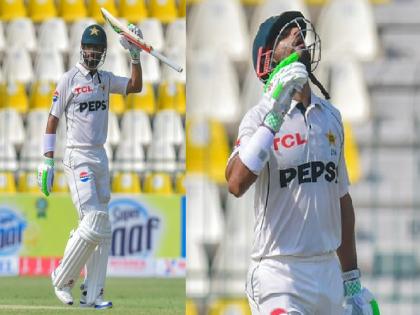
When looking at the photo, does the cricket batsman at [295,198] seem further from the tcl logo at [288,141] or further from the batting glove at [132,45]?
the batting glove at [132,45]

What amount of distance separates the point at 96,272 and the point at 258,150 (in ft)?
8.36

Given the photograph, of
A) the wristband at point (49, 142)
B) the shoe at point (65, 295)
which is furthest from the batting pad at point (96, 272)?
the wristband at point (49, 142)

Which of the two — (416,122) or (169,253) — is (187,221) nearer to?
(169,253)

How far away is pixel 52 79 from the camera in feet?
31.7

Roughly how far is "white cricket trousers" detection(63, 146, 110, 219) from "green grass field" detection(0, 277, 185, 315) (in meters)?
0.45

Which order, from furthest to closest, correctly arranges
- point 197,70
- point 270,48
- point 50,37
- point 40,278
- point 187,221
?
point 50,37 < point 197,70 < point 187,221 < point 40,278 < point 270,48

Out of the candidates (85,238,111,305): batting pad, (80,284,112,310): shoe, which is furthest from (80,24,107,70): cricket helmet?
(80,284,112,310): shoe

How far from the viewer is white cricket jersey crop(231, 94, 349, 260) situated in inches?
110

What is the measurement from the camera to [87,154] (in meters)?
4.84

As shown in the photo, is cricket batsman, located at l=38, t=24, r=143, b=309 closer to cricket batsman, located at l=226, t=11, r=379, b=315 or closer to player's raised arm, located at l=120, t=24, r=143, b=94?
player's raised arm, located at l=120, t=24, r=143, b=94

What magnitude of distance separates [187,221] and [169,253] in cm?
48

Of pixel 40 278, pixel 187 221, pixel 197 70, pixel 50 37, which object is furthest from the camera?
pixel 50 37

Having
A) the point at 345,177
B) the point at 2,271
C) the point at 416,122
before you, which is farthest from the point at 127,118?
the point at 345,177

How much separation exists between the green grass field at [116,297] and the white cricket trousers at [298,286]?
2.26m
